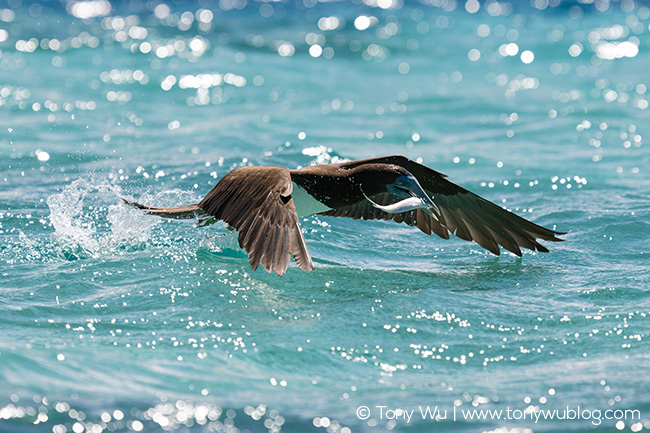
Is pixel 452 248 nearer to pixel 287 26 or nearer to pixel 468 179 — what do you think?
pixel 468 179

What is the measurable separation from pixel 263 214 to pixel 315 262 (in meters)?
1.28

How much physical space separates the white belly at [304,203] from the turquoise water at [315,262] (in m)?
0.43

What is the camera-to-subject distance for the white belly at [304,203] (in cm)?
574

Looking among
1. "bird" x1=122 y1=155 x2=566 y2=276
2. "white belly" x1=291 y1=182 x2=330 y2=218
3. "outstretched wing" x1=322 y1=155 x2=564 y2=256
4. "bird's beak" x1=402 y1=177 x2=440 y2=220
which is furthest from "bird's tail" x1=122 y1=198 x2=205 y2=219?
"bird's beak" x1=402 y1=177 x2=440 y2=220

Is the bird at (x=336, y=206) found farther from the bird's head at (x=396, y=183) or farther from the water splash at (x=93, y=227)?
the water splash at (x=93, y=227)

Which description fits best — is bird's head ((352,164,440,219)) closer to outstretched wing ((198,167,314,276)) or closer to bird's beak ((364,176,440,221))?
bird's beak ((364,176,440,221))

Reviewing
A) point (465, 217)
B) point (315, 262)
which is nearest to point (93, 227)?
point (315, 262)

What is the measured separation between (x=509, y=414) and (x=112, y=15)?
55.4 feet

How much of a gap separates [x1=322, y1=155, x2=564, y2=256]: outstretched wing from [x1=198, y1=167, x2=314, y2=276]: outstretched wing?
97 centimetres

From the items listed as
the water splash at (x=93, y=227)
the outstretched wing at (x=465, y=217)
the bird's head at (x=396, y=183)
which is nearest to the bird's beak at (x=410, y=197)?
the bird's head at (x=396, y=183)

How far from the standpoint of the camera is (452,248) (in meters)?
6.59

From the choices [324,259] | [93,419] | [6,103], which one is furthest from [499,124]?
[93,419]

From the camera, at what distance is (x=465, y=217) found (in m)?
6.25

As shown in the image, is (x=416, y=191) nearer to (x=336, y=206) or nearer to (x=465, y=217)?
(x=336, y=206)
